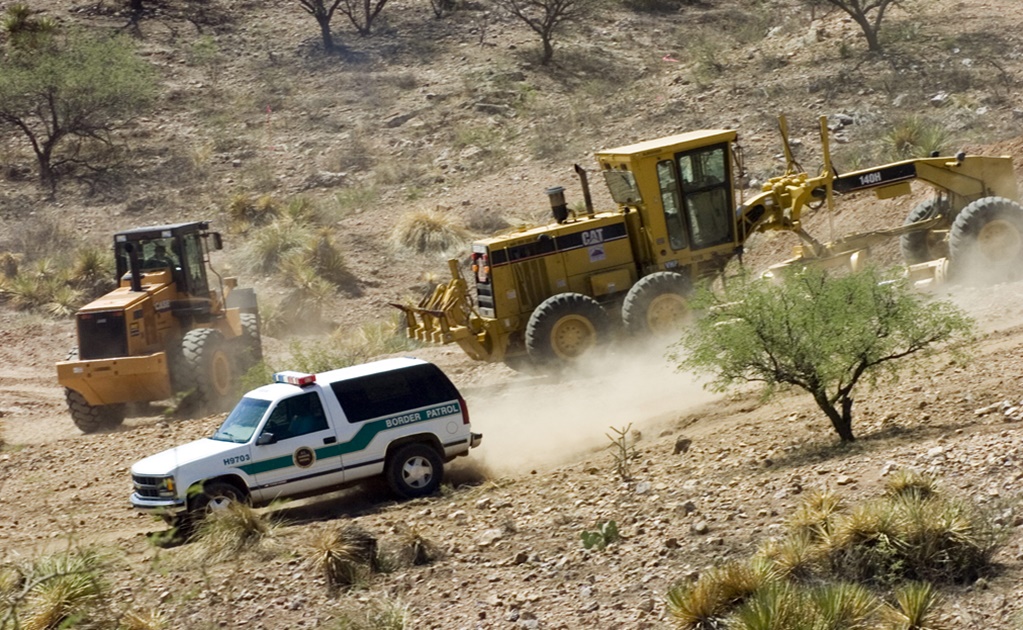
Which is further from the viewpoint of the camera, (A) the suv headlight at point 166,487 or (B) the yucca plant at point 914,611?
(A) the suv headlight at point 166,487

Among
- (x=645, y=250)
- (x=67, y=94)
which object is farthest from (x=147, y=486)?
(x=67, y=94)

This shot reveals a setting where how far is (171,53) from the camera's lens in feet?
134

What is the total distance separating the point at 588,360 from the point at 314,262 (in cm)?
1137

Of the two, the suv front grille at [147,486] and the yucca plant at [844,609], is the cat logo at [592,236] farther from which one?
the yucca plant at [844,609]

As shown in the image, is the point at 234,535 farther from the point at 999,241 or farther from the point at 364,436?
the point at 999,241

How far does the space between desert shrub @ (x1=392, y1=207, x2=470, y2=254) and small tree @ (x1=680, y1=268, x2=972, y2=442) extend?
1667cm

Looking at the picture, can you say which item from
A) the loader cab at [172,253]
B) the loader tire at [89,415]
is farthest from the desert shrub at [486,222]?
the loader tire at [89,415]

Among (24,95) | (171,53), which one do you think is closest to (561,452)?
(24,95)

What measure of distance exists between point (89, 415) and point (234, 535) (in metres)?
9.19

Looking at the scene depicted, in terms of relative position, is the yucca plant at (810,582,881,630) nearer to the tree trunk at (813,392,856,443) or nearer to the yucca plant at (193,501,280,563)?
the tree trunk at (813,392,856,443)

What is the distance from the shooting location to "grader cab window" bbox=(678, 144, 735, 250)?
742 inches

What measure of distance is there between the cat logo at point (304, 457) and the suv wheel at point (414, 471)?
2.69ft

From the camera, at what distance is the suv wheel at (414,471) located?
13680 millimetres

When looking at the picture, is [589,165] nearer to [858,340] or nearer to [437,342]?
[437,342]
